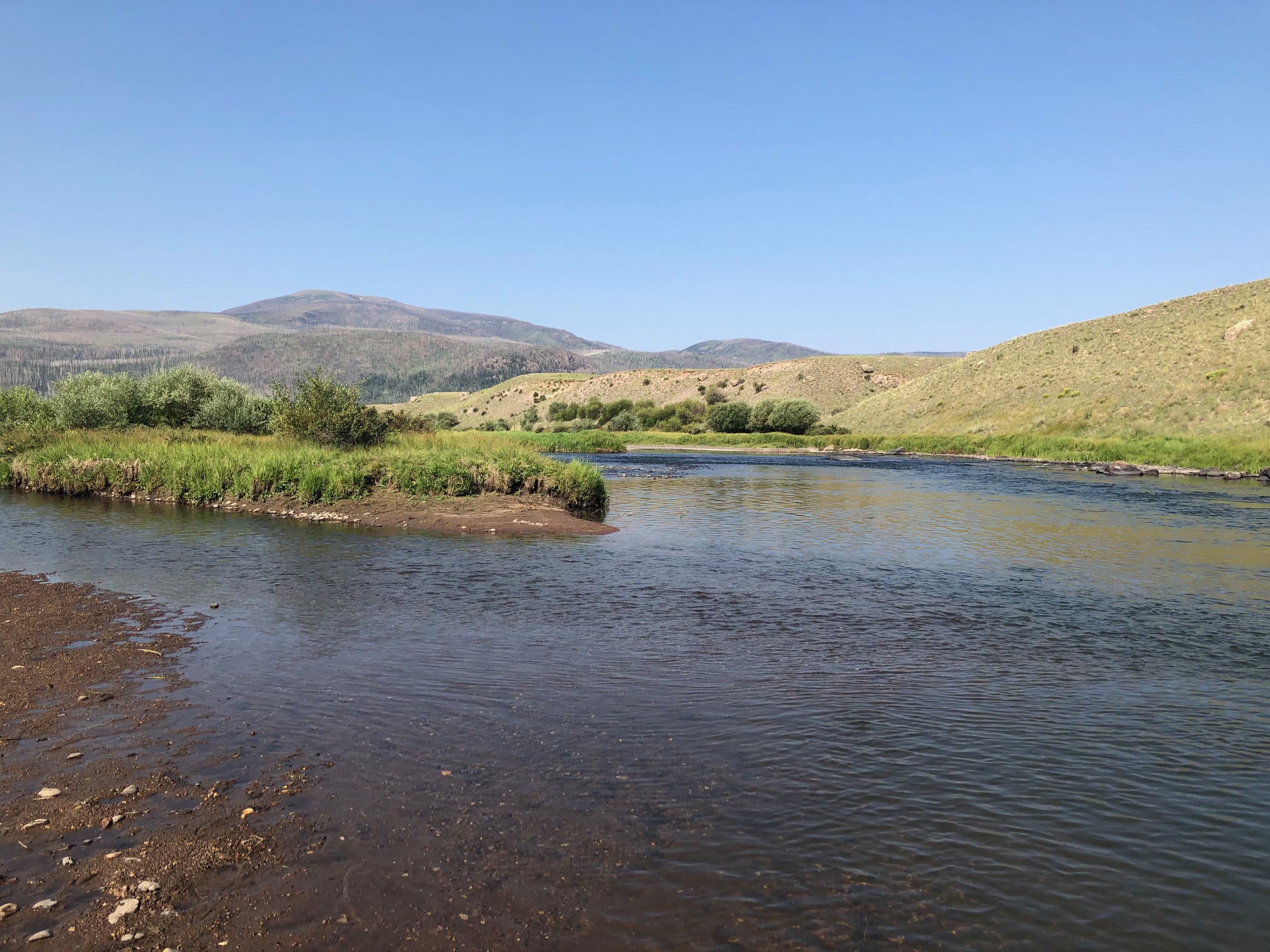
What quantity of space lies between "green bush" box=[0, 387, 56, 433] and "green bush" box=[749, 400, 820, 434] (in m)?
68.2

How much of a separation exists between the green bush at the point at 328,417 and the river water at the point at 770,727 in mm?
15794

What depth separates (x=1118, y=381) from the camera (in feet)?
263

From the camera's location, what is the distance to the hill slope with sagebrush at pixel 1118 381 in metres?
67.6

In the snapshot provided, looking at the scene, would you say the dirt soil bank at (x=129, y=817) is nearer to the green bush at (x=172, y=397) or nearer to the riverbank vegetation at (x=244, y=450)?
the riverbank vegetation at (x=244, y=450)

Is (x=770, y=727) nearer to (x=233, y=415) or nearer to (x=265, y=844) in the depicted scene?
(x=265, y=844)

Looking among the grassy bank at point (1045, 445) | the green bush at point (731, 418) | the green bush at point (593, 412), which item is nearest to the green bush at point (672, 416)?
the green bush at point (593, 412)

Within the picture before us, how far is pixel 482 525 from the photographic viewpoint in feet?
80.4

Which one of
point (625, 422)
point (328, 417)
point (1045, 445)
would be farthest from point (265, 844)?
point (625, 422)

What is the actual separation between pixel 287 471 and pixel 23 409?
94.8ft

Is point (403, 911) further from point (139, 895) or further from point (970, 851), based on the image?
point (970, 851)

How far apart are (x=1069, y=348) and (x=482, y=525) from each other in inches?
3587

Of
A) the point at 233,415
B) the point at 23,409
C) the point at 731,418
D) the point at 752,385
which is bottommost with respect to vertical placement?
the point at 23,409

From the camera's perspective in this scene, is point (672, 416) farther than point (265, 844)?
Yes

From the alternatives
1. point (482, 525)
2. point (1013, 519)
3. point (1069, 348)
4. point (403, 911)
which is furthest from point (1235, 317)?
point (403, 911)
